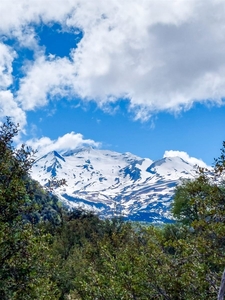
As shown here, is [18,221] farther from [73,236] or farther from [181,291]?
[73,236]

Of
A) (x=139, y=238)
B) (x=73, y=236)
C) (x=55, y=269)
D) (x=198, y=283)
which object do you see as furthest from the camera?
(x=73, y=236)

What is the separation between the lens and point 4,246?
17281mm

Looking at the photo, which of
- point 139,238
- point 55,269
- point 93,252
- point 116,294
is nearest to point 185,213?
point 93,252

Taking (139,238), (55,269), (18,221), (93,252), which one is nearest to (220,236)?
(55,269)

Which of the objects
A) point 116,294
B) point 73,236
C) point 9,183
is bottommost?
point 116,294

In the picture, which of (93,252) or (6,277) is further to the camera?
(93,252)

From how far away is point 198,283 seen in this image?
21.0 m

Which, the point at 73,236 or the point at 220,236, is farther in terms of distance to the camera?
the point at 73,236

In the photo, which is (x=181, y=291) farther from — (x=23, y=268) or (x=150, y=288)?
(x=23, y=268)

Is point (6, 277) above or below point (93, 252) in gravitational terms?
below

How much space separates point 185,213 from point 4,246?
68841 mm

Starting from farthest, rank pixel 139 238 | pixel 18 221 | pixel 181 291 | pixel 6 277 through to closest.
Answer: pixel 139 238, pixel 181 291, pixel 18 221, pixel 6 277

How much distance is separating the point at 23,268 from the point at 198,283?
10.8 meters

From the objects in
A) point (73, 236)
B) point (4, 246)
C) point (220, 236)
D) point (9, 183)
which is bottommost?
point (4, 246)
